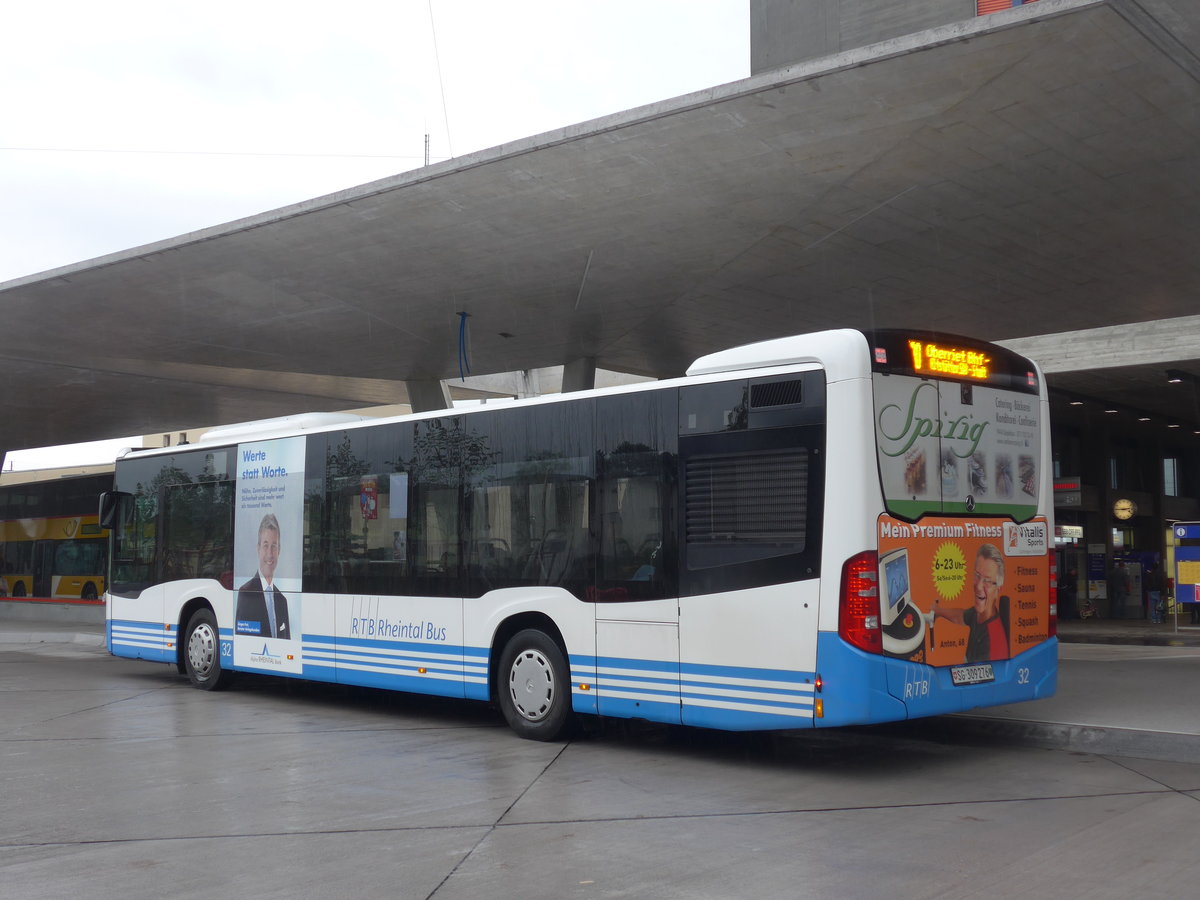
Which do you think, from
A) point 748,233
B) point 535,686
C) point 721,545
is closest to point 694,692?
point 721,545

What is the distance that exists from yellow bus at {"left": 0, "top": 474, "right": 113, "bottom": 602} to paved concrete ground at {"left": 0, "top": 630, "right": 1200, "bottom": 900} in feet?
83.8

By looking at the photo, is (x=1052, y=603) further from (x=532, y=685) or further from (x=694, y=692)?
(x=532, y=685)

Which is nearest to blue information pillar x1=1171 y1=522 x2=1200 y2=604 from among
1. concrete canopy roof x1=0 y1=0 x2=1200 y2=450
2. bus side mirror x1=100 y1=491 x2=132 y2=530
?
concrete canopy roof x1=0 y1=0 x2=1200 y2=450

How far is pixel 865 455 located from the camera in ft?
27.0

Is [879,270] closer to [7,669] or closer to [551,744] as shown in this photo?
[551,744]

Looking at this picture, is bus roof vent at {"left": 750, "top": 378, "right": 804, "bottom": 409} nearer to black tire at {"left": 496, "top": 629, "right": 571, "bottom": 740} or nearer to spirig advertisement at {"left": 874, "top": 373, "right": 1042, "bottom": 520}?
spirig advertisement at {"left": 874, "top": 373, "right": 1042, "bottom": 520}

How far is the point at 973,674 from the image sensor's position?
884 cm

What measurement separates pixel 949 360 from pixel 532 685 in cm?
447

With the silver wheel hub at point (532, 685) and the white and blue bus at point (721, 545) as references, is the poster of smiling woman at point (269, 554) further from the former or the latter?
the silver wheel hub at point (532, 685)

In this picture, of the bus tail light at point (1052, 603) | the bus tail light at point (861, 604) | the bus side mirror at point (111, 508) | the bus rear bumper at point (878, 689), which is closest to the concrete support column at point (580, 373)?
the bus side mirror at point (111, 508)

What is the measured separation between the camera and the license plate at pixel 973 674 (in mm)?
8703

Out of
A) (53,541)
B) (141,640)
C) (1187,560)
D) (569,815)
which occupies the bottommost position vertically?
(569,815)

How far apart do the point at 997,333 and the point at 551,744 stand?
14.5 meters

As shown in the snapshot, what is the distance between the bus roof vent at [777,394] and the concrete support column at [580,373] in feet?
48.9
